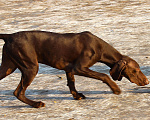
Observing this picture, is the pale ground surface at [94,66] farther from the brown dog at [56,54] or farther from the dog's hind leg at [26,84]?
the brown dog at [56,54]

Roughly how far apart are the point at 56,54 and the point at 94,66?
9.36ft

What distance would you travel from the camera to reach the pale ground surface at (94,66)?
6043mm

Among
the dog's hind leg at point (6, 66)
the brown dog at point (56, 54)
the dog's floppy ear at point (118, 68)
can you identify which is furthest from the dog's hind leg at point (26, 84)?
the dog's floppy ear at point (118, 68)

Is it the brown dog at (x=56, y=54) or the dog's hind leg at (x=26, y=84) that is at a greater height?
the brown dog at (x=56, y=54)

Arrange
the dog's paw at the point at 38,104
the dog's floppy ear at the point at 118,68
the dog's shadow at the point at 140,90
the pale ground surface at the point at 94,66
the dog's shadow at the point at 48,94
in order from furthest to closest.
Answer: the dog's shadow at the point at 140,90 → the dog's shadow at the point at 48,94 → the dog's floppy ear at the point at 118,68 → the dog's paw at the point at 38,104 → the pale ground surface at the point at 94,66

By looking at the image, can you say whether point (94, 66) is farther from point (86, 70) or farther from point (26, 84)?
point (26, 84)

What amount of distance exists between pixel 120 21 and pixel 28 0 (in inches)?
316

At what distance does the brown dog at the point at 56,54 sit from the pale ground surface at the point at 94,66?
1.21 feet

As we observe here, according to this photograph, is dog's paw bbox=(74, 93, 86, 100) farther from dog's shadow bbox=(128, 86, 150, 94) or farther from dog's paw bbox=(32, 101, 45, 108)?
dog's shadow bbox=(128, 86, 150, 94)

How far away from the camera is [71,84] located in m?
6.71

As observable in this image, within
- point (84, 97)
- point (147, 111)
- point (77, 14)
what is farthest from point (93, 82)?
point (77, 14)

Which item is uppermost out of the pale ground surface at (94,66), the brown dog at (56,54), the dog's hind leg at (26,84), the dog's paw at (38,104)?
the brown dog at (56,54)

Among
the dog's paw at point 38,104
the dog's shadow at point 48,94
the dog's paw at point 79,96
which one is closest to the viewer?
the dog's paw at point 38,104

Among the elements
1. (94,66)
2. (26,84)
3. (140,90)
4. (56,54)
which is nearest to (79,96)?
(56,54)
